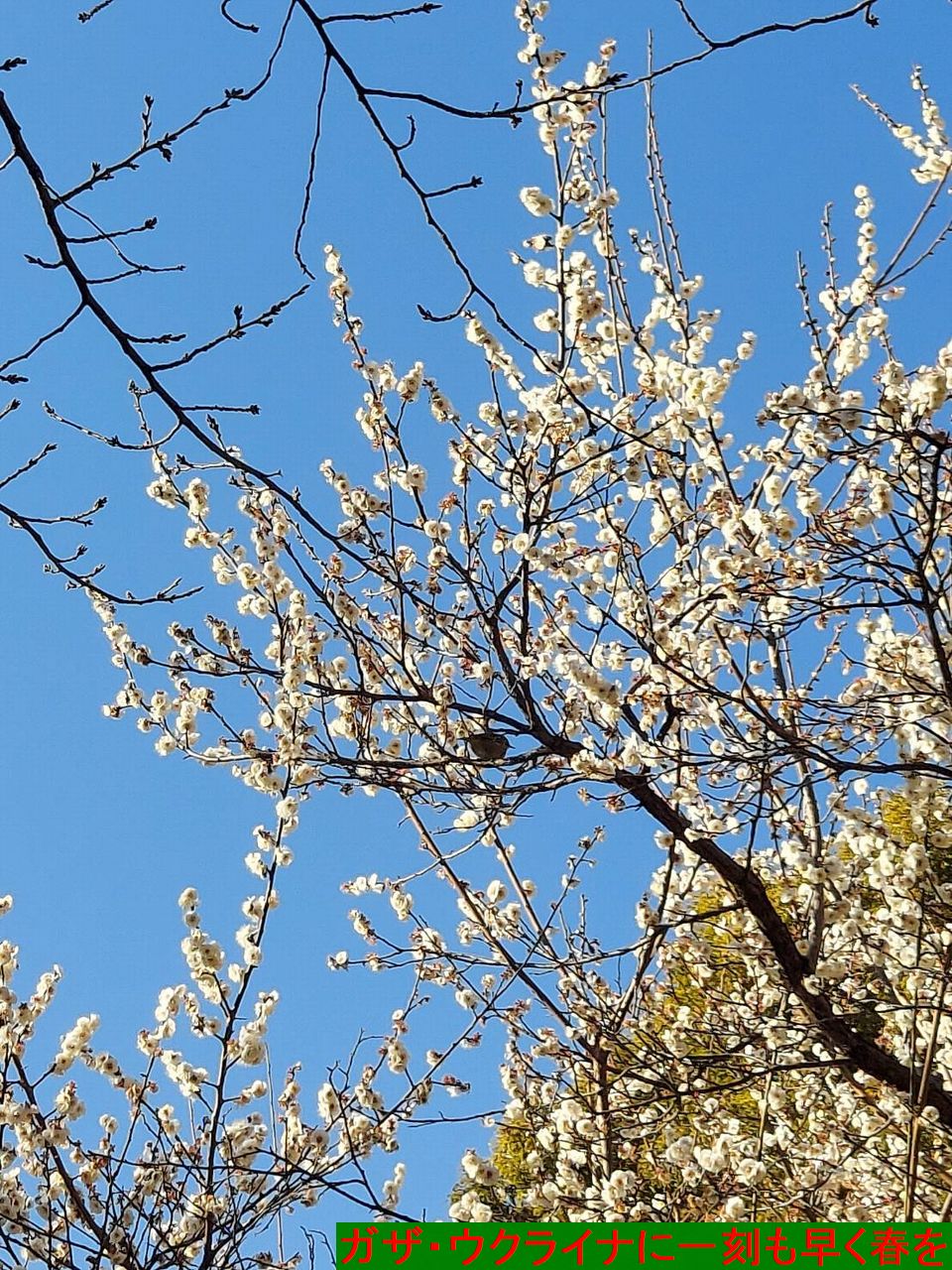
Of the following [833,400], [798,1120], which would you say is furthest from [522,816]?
[798,1120]

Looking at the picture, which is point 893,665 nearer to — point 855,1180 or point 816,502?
point 816,502

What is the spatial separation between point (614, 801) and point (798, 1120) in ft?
9.66

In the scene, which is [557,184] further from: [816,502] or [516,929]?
[516,929]

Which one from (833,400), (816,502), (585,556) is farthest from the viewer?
(585,556)

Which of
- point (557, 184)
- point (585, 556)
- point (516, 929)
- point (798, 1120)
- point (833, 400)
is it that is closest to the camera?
Result: point (833, 400)

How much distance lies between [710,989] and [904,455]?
256cm

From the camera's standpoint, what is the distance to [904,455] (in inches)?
157

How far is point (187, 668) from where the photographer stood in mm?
4617

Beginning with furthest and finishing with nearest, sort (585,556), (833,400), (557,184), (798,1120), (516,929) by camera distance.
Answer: (798,1120) → (516,929) → (585,556) → (557,184) → (833,400)

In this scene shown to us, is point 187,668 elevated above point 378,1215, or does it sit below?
above

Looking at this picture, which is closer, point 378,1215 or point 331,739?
point 378,1215

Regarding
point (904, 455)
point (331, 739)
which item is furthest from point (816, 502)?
point (331, 739)

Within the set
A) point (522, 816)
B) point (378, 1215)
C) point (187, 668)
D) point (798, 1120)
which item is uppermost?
point (187, 668)

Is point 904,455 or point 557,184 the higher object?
point 557,184
